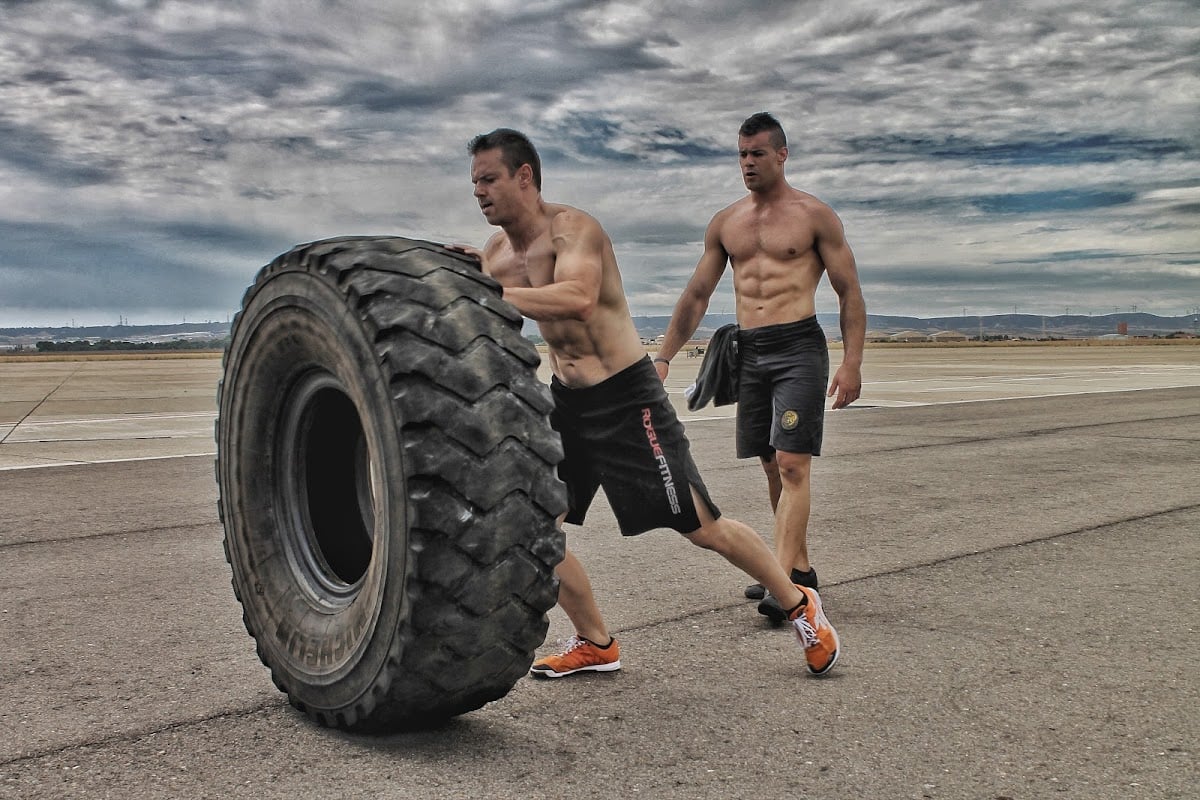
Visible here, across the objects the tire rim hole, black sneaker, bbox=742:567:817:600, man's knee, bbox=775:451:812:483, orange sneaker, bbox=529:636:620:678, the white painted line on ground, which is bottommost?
the white painted line on ground

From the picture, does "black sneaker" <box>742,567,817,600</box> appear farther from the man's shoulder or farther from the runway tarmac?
the man's shoulder

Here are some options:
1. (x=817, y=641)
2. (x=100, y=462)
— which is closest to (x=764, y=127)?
(x=817, y=641)

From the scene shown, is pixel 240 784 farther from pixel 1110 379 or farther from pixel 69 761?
pixel 1110 379

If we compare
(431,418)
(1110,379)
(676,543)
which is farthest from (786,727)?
(1110,379)

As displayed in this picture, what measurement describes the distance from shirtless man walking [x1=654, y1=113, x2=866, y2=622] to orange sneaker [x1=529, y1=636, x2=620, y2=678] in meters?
1.24

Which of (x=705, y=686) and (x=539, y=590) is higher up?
(x=539, y=590)

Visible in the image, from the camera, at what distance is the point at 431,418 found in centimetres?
275

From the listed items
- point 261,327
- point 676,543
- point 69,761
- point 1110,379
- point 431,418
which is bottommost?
point 1110,379

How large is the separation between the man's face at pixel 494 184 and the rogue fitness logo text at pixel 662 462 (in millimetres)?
841

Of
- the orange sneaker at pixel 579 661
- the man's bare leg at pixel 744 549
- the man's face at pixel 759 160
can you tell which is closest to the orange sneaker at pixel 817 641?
the man's bare leg at pixel 744 549

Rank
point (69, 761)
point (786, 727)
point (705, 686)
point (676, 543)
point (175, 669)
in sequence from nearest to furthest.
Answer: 1. point (69, 761)
2. point (786, 727)
3. point (705, 686)
4. point (175, 669)
5. point (676, 543)

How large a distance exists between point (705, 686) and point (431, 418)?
1.42 m

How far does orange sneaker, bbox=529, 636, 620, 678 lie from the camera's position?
3.75 metres

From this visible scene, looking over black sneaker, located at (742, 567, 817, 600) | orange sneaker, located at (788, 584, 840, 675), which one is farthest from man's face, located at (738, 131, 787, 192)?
orange sneaker, located at (788, 584, 840, 675)
